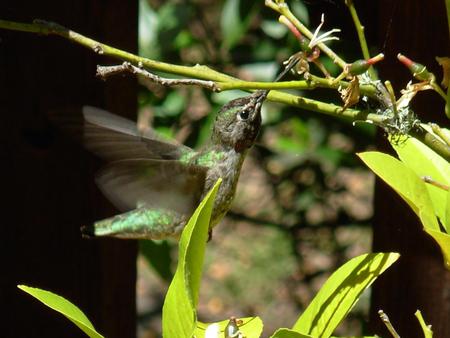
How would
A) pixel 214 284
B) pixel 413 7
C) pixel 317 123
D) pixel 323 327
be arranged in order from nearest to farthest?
1. pixel 323 327
2. pixel 413 7
3. pixel 317 123
4. pixel 214 284

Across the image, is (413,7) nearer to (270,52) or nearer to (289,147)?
(270,52)

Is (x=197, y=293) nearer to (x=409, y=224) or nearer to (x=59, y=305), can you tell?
(x=59, y=305)

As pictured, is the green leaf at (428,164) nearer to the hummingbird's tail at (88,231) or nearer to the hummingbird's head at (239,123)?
the hummingbird's head at (239,123)

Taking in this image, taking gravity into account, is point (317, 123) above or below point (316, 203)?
above

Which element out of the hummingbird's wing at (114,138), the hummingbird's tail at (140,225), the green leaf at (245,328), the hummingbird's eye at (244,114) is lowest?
the hummingbird's tail at (140,225)

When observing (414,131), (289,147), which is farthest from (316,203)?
(414,131)

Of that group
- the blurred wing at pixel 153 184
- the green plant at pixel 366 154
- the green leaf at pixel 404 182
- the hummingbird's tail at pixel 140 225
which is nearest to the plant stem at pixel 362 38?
the green plant at pixel 366 154
